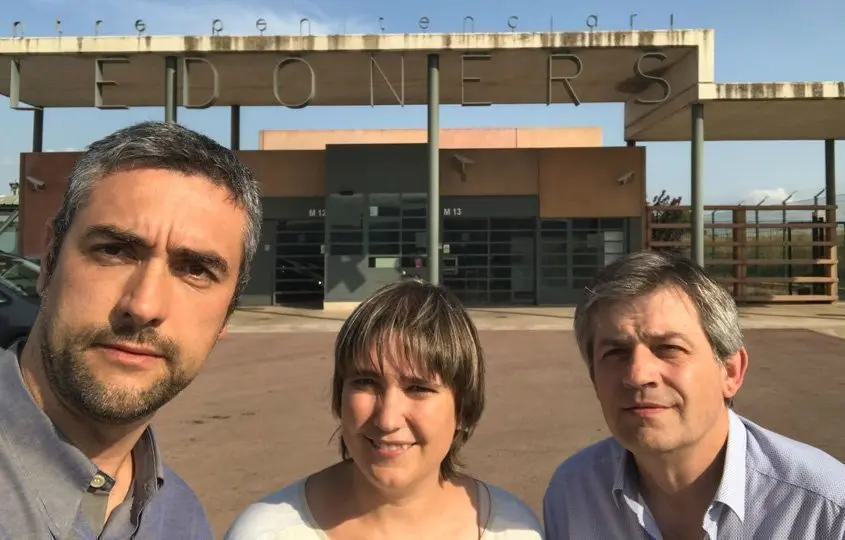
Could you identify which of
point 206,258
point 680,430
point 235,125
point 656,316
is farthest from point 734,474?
point 235,125

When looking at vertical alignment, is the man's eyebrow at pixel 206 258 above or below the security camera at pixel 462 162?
below

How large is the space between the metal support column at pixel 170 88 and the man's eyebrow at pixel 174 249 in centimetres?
1324

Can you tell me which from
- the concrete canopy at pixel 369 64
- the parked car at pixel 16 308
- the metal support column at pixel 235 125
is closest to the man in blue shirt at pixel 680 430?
the parked car at pixel 16 308

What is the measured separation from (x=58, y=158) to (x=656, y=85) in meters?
17.2

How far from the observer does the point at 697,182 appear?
13.7m

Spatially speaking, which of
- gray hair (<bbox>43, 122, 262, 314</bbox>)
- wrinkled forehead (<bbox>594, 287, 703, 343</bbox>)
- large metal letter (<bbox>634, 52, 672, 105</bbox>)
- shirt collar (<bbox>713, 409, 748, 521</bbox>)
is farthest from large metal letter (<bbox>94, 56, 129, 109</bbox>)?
shirt collar (<bbox>713, 409, 748, 521</bbox>)

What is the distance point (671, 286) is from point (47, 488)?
1758mm

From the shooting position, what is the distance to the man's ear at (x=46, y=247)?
146 centimetres

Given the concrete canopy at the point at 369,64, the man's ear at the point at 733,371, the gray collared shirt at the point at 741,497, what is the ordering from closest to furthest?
the gray collared shirt at the point at 741,497, the man's ear at the point at 733,371, the concrete canopy at the point at 369,64

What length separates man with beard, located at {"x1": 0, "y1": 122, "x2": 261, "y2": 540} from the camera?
1338 millimetres

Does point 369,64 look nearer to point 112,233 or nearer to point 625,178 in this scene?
point 625,178

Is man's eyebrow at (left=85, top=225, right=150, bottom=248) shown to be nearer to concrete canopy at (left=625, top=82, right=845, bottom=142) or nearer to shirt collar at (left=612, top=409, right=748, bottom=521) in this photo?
shirt collar at (left=612, top=409, right=748, bottom=521)

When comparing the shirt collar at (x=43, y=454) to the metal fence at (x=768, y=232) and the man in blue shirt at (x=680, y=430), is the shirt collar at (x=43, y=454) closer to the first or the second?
the man in blue shirt at (x=680, y=430)

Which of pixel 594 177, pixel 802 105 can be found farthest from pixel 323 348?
pixel 802 105
